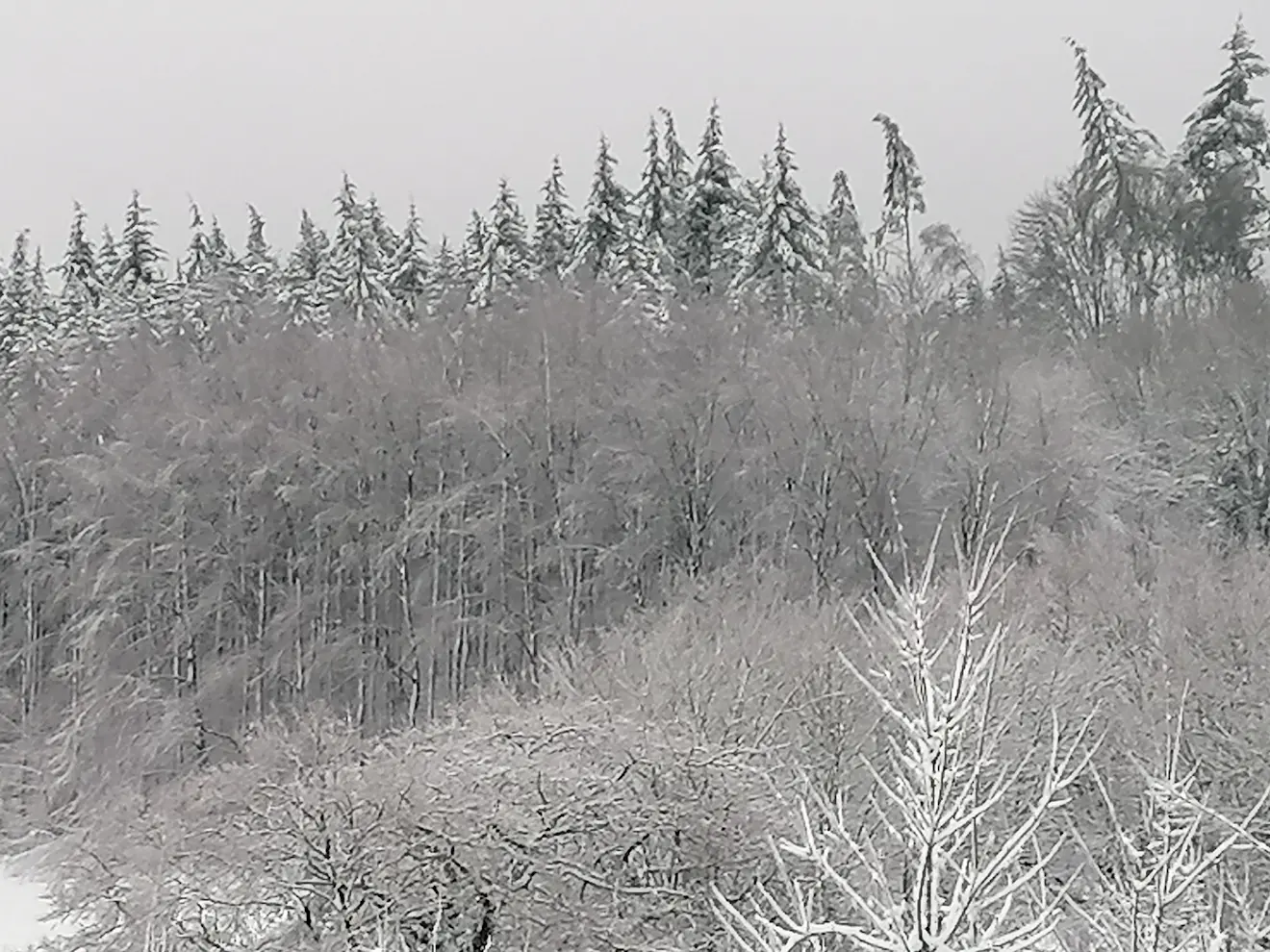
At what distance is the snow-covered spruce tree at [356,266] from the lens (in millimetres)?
47250

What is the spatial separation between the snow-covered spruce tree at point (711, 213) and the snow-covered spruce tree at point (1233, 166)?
553 inches

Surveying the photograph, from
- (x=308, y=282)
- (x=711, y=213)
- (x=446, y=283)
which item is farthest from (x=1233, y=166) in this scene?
(x=308, y=282)

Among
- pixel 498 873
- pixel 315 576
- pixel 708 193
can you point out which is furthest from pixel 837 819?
pixel 708 193

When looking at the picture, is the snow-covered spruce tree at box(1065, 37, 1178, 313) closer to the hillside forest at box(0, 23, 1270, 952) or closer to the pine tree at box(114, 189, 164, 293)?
the hillside forest at box(0, 23, 1270, 952)

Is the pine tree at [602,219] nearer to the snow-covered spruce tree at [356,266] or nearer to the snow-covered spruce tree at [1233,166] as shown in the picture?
the snow-covered spruce tree at [356,266]

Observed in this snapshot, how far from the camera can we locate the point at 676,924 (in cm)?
1680

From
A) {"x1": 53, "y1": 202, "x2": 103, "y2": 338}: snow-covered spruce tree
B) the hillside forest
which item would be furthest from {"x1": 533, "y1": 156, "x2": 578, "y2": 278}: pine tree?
{"x1": 53, "y1": 202, "x2": 103, "y2": 338}: snow-covered spruce tree

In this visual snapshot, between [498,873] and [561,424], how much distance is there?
19.6 m

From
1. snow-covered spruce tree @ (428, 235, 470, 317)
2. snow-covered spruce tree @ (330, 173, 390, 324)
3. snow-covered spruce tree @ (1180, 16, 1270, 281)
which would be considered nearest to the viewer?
snow-covered spruce tree @ (1180, 16, 1270, 281)

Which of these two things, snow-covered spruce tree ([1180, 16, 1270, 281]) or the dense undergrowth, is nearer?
the dense undergrowth

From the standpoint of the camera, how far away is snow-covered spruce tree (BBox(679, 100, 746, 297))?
150 ft

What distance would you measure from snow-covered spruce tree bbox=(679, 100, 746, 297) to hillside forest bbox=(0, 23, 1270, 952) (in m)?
0.13

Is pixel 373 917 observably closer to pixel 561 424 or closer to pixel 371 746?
pixel 371 746

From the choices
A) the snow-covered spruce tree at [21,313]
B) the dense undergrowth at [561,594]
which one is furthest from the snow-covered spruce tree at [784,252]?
the snow-covered spruce tree at [21,313]
